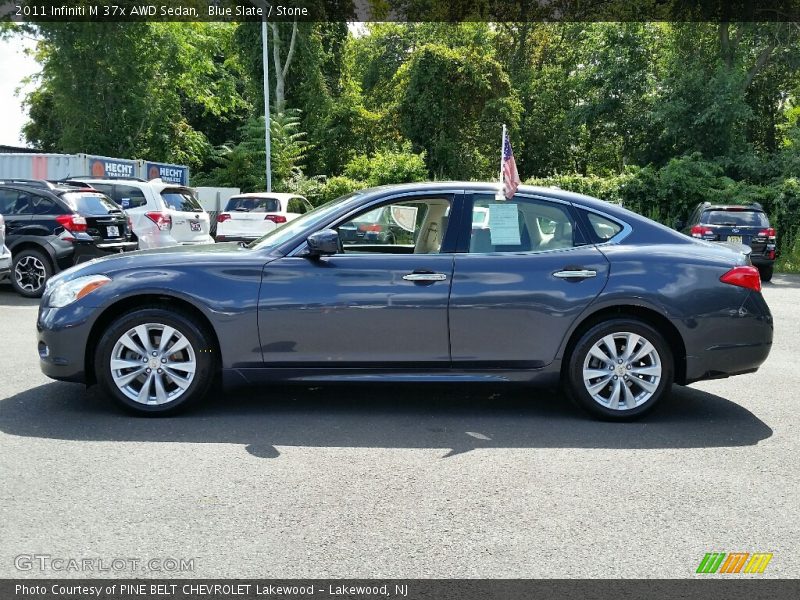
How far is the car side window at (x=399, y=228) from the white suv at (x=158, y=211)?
9.87 m

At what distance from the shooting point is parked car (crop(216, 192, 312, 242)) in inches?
802

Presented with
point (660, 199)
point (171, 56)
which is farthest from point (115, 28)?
point (660, 199)

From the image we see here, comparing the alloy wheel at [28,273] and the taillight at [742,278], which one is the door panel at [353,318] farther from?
the alloy wheel at [28,273]

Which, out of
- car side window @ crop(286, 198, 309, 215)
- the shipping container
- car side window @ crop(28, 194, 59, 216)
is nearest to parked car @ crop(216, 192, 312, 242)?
car side window @ crop(286, 198, 309, 215)

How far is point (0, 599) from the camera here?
3.41m

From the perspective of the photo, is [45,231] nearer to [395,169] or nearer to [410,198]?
[410,198]

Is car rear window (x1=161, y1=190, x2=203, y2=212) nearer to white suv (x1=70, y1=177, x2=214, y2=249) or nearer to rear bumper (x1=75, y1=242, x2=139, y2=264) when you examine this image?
white suv (x1=70, y1=177, x2=214, y2=249)

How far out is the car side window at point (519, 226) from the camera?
636 cm

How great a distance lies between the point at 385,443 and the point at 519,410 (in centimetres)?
135

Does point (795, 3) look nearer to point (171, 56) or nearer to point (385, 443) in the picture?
point (171, 56)

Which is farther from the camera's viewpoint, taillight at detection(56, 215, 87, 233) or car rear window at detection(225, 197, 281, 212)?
car rear window at detection(225, 197, 281, 212)

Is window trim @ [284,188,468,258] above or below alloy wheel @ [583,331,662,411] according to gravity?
above

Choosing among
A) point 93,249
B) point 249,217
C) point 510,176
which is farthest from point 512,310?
point 249,217

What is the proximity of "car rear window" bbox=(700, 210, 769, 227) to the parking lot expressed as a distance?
12363 millimetres
